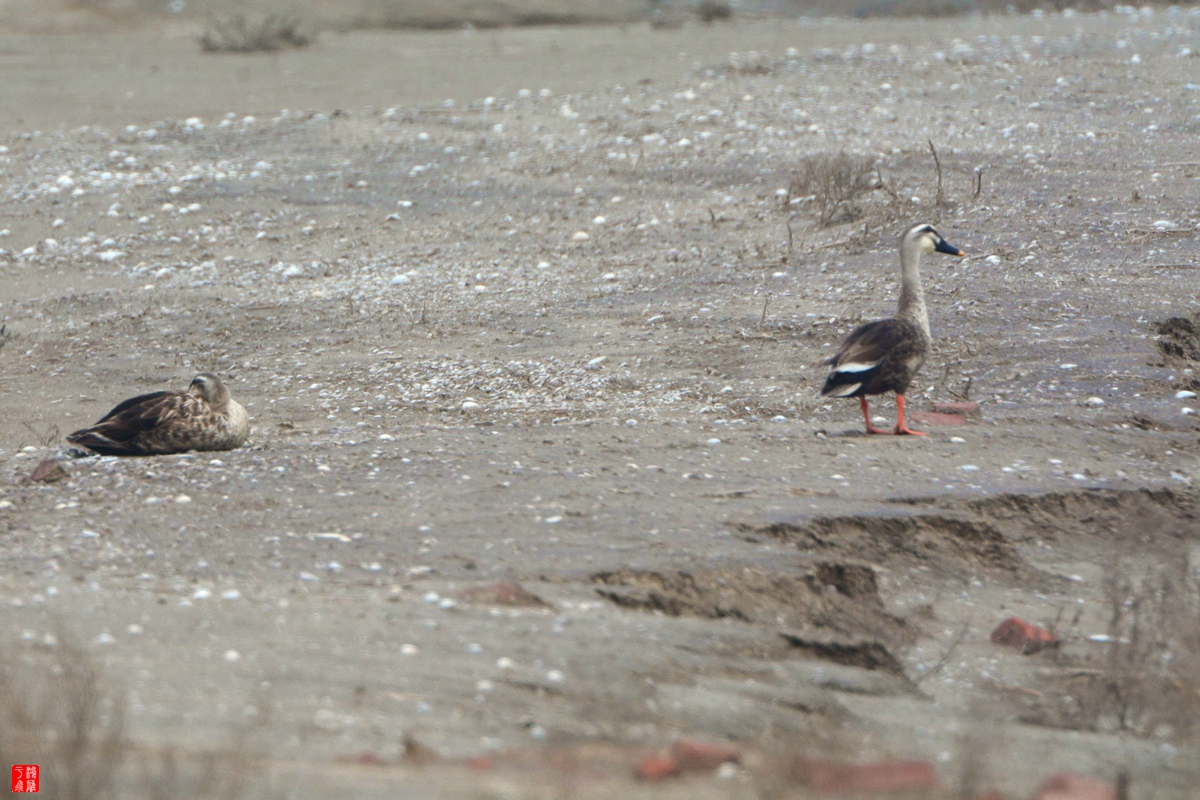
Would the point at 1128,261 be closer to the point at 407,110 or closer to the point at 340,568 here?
the point at 340,568

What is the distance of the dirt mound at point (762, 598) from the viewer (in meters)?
Result: 4.80

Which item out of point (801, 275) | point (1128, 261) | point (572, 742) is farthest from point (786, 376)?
point (572, 742)

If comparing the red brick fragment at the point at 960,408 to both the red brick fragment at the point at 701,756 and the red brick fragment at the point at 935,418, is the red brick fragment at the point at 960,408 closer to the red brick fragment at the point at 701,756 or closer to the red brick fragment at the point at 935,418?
the red brick fragment at the point at 935,418

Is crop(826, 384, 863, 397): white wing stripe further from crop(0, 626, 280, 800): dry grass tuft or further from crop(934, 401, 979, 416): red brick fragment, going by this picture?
crop(0, 626, 280, 800): dry grass tuft

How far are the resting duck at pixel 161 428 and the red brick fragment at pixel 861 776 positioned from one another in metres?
4.45

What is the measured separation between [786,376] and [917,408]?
0.99 m

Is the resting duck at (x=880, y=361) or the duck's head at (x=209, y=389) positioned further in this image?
the duck's head at (x=209, y=389)

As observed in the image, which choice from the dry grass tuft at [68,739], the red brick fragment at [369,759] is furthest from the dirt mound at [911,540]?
the dry grass tuft at [68,739]

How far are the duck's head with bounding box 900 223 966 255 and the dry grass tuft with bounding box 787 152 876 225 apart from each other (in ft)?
11.5

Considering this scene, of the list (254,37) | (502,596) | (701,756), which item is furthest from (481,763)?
(254,37)

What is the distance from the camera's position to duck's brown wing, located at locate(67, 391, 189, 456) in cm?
673

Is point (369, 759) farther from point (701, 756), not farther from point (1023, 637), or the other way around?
point (1023, 637)

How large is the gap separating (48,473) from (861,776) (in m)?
4.35

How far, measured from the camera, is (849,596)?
16.9 feet
